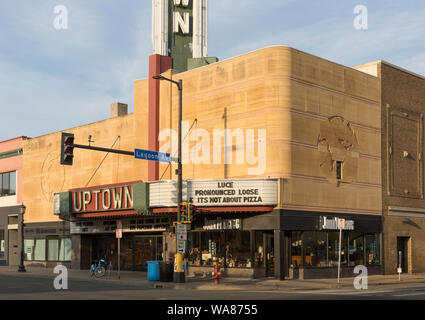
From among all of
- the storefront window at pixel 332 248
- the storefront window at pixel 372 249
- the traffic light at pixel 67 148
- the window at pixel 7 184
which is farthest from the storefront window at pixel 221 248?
the window at pixel 7 184

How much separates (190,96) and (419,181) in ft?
59.9

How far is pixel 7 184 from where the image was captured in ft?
198

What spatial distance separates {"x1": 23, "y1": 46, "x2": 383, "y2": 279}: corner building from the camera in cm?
3528

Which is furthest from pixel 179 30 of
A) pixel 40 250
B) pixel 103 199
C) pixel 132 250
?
pixel 40 250

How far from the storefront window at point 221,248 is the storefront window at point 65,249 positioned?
16.2m

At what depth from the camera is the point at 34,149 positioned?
57.0 m

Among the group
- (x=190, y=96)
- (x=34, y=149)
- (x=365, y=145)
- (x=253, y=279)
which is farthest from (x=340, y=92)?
(x=34, y=149)

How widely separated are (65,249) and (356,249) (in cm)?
2532

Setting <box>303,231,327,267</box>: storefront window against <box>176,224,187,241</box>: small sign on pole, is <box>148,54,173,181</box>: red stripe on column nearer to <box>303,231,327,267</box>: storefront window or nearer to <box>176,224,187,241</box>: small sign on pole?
<box>176,224,187,241</box>: small sign on pole

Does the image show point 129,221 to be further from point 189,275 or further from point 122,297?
point 122,297

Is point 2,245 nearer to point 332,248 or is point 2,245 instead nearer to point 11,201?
point 11,201

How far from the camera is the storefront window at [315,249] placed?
36.0 meters

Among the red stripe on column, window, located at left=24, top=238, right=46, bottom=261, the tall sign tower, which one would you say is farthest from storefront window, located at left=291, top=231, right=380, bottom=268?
window, located at left=24, top=238, right=46, bottom=261

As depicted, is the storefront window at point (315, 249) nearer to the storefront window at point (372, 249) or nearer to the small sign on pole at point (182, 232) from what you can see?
the storefront window at point (372, 249)
